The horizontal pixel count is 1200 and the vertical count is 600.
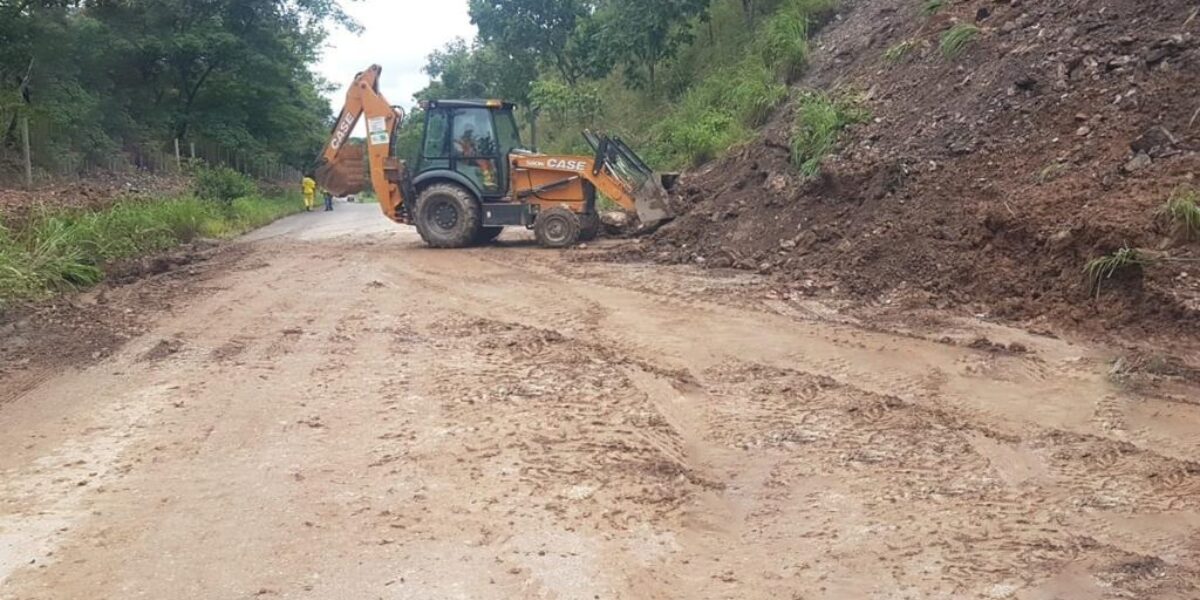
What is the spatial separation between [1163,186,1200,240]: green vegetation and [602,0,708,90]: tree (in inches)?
624

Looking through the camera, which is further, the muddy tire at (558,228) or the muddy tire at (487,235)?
the muddy tire at (487,235)

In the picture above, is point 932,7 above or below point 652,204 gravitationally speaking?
above

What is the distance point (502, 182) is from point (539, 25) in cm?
1574

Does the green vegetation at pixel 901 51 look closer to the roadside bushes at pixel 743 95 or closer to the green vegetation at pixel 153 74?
the roadside bushes at pixel 743 95

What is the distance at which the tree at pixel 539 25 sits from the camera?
29125mm

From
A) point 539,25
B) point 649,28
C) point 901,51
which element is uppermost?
point 539,25

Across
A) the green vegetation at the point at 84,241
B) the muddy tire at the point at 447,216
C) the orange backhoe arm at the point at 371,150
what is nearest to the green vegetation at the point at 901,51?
the muddy tire at the point at 447,216

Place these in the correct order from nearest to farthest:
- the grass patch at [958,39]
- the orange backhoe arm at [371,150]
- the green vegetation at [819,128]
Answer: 1. the grass patch at [958,39]
2. the green vegetation at [819,128]
3. the orange backhoe arm at [371,150]

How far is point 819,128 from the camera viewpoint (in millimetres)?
12961

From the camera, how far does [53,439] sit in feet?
18.8

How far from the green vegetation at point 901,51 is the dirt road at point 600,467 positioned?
262 inches

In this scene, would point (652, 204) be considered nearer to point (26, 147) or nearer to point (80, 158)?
point (26, 147)

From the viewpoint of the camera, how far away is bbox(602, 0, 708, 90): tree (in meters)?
22.5

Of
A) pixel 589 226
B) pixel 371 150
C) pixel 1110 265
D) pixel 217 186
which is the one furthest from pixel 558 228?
pixel 217 186
